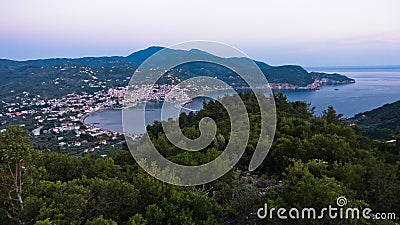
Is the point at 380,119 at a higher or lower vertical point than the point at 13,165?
lower

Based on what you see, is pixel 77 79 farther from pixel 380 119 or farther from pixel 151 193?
pixel 151 193

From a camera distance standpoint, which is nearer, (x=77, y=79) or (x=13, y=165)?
(x=13, y=165)

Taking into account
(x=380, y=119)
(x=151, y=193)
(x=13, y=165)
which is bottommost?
(x=380, y=119)

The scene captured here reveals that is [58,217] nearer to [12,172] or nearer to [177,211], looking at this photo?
[12,172]

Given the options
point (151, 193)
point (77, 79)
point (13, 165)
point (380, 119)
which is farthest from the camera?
point (77, 79)

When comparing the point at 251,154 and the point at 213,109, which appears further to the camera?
the point at 213,109

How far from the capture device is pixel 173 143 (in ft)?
36.5

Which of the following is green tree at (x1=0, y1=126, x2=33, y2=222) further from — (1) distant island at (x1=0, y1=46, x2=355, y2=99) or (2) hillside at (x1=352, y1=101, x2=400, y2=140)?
(1) distant island at (x1=0, y1=46, x2=355, y2=99)

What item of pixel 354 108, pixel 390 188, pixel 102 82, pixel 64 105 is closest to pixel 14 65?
pixel 102 82

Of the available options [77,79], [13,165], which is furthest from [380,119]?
[77,79]

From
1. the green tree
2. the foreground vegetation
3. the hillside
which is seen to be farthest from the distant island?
the green tree

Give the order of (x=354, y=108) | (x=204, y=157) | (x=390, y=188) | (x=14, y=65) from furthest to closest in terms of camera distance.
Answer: (x=14, y=65) < (x=354, y=108) < (x=204, y=157) < (x=390, y=188)

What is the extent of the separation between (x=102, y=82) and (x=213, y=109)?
197ft

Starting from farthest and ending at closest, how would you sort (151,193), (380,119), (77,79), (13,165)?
(77,79) → (380,119) → (151,193) → (13,165)
